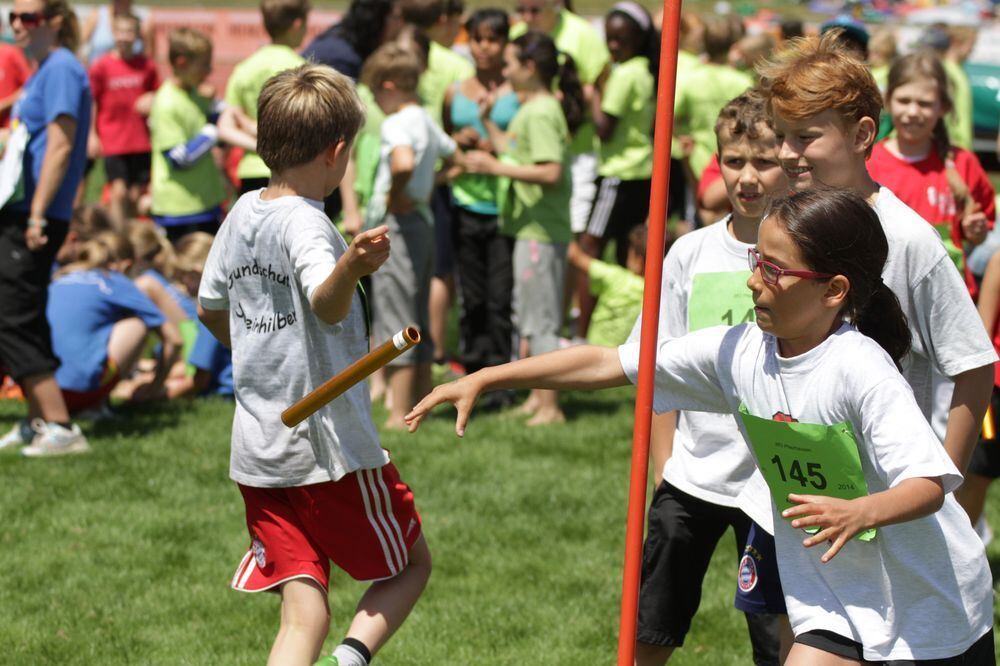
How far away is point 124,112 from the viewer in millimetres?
11016

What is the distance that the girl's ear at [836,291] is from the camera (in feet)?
9.47

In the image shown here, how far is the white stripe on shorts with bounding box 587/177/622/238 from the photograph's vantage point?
8.88 m

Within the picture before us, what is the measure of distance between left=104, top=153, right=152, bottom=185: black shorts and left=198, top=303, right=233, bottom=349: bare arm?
25.2 ft

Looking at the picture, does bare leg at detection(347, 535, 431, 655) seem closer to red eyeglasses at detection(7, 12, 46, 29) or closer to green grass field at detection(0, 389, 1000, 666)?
green grass field at detection(0, 389, 1000, 666)

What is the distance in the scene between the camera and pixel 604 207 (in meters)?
8.89

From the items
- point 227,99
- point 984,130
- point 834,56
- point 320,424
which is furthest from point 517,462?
point 984,130

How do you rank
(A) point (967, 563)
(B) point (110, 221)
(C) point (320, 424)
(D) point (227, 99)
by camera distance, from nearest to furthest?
1. (A) point (967, 563)
2. (C) point (320, 424)
3. (D) point (227, 99)
4. (B) point (110, 221)

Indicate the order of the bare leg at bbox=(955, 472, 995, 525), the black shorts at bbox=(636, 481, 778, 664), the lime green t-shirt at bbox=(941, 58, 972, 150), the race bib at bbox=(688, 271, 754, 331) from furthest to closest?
the lime green t-shirt at bbox=(941, 58, 972, 150), the bare leg at bbox=(955, 472, 995, 525), the black shorts at bbox=(636, 481, 778, 664), the race bib at bbox=(688, 271, 754, 331)

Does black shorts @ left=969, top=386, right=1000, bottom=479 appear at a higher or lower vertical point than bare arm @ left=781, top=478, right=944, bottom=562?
lower

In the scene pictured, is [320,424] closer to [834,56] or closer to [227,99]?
[834,56]

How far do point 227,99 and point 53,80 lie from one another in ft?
4.86

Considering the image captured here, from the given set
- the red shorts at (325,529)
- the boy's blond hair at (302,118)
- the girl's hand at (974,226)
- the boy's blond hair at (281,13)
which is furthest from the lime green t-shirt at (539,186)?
the red shorts at (325,529)

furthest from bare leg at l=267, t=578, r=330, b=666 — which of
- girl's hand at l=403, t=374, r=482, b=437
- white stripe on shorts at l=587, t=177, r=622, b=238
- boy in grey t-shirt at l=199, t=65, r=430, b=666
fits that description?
white stripe on shorts at l=587, t=177, r=622, b=238

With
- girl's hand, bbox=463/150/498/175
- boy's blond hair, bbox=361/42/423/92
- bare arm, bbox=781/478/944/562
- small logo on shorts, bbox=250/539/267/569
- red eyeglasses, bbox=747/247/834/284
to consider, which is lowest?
girl's hand, bbox=463/150/498/175
